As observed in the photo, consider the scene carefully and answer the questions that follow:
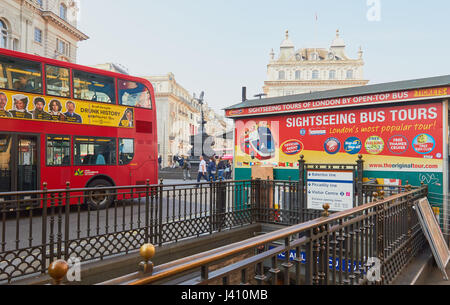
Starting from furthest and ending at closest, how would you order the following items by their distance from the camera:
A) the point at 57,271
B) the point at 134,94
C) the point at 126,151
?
the point at 134,94 → the point at 126,151 → the point at 57,271

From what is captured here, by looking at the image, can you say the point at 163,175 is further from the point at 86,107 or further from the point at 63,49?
the point at 63,49

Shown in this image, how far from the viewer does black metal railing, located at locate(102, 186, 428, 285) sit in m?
1.78

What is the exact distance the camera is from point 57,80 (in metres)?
9.38

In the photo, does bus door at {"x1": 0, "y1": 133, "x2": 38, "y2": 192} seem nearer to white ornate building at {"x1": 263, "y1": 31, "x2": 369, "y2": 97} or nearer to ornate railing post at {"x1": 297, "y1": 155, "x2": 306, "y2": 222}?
ornate railing post at {"x1": 297, "y1": 155, "x2": 306, "y2": 222}

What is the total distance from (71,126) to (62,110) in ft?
1.84

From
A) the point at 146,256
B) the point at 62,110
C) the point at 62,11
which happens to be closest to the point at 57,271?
the point at 146,256

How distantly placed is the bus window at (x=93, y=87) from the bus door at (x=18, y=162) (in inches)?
81.4

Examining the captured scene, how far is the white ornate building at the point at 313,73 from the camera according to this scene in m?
62.4

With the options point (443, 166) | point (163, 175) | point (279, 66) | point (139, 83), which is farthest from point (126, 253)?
point (279, 66)

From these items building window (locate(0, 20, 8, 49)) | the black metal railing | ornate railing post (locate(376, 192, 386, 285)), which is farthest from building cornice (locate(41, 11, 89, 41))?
ornate railing post (locate(376, 192, 386, 285))

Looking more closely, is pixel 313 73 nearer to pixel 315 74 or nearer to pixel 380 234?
pixel 315 74

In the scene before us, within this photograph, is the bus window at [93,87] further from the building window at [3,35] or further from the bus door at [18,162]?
the building window at [3,35]

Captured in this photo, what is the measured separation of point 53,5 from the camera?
3120 centimetres

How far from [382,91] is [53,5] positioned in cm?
3536
